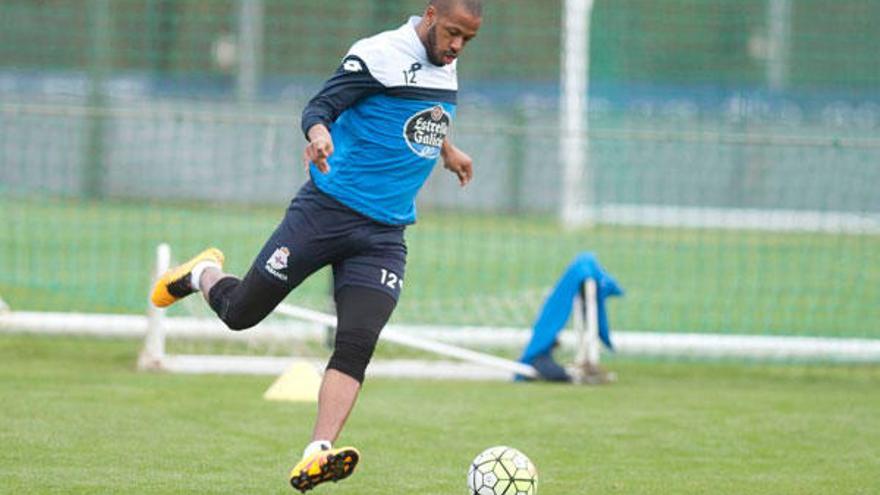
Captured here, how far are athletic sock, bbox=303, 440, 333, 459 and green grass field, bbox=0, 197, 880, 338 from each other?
18.3 ft

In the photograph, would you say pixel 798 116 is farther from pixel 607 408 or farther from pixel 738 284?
pixel 607 408

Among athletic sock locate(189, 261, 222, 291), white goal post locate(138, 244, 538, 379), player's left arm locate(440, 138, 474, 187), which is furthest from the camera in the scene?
white goal post locate(138, 244, 538, 379)

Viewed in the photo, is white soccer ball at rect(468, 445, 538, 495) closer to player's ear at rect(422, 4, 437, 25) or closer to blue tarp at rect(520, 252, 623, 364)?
player's ear at rect(422, 4, 437, 25)

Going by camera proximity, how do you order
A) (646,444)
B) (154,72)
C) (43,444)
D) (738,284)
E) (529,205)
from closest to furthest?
(43,444) < (646,444) < (738,284) < (529,205) < (154,72)

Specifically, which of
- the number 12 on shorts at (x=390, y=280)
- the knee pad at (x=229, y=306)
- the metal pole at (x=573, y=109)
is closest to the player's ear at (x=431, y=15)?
the number 12 on shorts at (x=390, y=280)

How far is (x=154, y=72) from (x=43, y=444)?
54.3ft

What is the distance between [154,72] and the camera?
76.8ft

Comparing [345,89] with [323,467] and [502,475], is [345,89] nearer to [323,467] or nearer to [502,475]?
[323,467]

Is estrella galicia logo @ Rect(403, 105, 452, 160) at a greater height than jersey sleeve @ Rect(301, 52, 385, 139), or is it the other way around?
jersey sleeve @ Rect(301, 52, 385, 139)

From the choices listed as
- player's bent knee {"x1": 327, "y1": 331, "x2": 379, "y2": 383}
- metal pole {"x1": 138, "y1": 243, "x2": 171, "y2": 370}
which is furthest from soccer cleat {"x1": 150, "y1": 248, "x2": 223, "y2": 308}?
metal pole {"x1": 138, "y1": 243, "x2": 171, "y2": 370}

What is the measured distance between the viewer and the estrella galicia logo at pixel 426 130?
6.57m

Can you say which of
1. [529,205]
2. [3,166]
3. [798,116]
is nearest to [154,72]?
[3,166]

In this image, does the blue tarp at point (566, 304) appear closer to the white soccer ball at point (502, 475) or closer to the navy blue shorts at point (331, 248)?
the navy blue shorts at point (331, 248)

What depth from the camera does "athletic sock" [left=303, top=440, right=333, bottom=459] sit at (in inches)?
235
